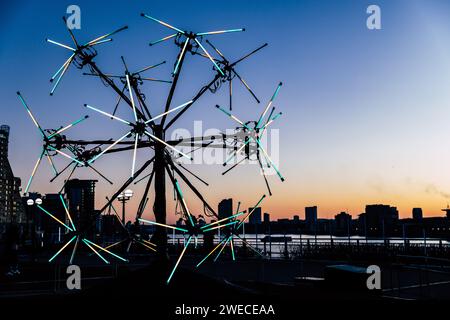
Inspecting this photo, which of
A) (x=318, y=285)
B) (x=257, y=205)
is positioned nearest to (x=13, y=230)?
(x=318, y=285)

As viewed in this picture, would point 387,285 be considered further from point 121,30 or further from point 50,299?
point 121,30

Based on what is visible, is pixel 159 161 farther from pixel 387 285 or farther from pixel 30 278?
pixel 30 278

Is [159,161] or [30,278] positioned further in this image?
[30,278]

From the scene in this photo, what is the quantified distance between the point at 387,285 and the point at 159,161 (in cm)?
1227

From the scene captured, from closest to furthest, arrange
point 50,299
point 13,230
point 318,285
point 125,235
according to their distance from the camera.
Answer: point 50,299
point 125,235
point 318,285
point 13,230

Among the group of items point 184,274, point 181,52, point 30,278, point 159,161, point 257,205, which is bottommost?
point 30,278

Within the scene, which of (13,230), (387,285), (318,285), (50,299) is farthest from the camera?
(13,230)

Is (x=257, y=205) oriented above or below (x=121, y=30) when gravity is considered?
below

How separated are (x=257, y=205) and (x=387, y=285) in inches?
444

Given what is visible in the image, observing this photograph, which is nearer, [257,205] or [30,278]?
[257,205]

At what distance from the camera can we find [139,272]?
7301 mm
